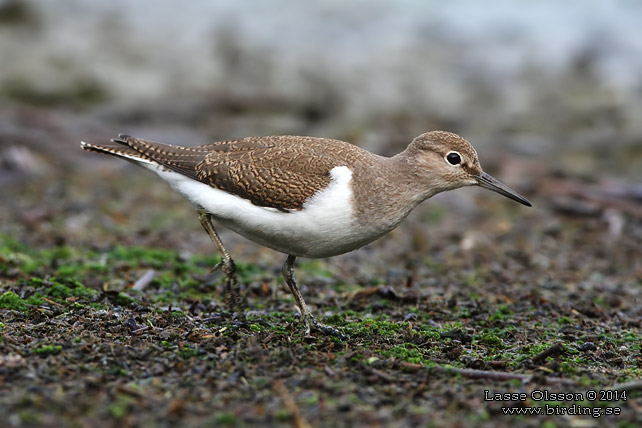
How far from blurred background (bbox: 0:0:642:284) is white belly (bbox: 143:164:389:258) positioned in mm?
3739

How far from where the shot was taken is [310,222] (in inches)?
257

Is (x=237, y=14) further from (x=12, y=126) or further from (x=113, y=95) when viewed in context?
(x=12, y=126)

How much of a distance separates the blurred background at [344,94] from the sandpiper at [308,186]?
337cm

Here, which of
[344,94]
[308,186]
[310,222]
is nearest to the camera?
[310,222]

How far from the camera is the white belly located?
257 inches

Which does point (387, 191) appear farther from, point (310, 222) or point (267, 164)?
point (267, 164)

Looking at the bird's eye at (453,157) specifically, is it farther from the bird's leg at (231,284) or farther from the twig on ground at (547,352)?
the bird's leg at (231,284)

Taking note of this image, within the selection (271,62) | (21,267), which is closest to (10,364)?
(21,267)

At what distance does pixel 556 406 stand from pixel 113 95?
46.7ft

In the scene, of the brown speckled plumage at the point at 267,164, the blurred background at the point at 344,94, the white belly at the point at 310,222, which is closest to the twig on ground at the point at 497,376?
the white belly at the point at 310,222

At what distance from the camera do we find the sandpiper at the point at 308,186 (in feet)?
21.7

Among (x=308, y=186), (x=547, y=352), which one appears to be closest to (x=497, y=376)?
(x=547, y=352)

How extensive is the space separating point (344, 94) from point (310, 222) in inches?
454

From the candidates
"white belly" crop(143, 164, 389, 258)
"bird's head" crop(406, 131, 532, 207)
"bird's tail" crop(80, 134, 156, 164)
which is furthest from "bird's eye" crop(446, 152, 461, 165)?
"bird's tail" crop(80, 134, 156, 164)
